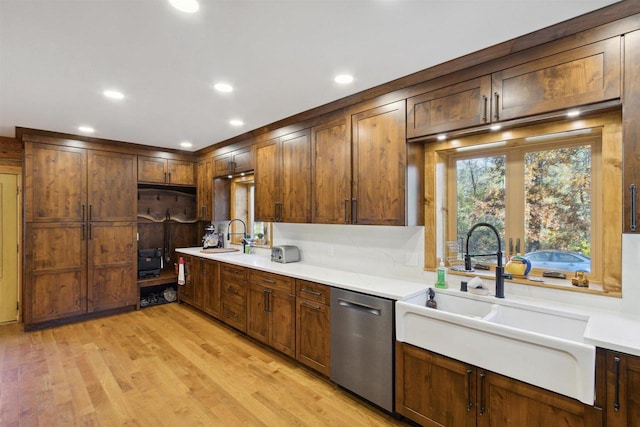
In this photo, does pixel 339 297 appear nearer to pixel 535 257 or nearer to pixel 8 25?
pixel 535 257

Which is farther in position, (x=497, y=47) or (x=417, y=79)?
(x=417, y=79)

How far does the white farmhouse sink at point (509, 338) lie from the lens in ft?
4.84

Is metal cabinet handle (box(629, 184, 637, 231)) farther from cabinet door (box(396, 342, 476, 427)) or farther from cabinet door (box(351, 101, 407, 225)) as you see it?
cabinet door (box(351, 101, 407, 225))

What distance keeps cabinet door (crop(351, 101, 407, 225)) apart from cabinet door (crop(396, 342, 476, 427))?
1.01m

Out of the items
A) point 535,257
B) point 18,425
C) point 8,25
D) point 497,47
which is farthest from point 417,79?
point 18,425

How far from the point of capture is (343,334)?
2508 millimetres

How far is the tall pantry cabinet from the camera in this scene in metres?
3.92

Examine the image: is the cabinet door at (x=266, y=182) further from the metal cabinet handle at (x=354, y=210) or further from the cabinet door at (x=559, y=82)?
the cabinet door at (x=559, y=82)

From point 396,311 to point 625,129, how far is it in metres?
1.63

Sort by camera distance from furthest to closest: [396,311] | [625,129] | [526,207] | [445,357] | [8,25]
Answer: [526,207] → [396,311] → [445,357] → [8,25] → [625,129]

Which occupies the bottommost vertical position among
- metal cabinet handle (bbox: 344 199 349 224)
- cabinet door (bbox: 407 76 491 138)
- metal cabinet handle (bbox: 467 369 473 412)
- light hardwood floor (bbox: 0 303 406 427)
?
light hardwood floor (bbox: 0 303 406 427)

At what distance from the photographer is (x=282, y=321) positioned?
3.08 meters

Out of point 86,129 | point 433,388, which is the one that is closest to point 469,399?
point 433,388

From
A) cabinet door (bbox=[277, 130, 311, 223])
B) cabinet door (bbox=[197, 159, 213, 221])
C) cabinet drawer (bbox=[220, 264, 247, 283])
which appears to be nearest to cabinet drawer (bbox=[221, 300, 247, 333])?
cabinet drawer (bbox=[220, 264, 247, 283])
